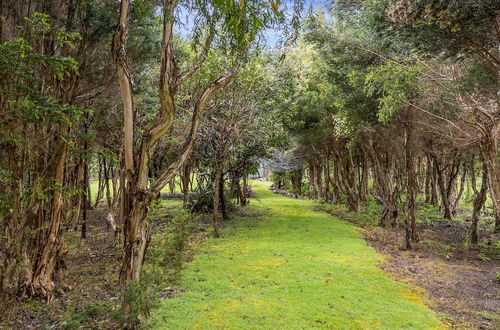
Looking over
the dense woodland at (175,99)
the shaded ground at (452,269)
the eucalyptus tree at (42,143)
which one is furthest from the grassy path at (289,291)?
the eucalyptus tree at (42,143)

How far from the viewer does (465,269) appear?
34.7 ft

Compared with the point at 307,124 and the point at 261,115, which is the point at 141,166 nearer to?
the point at 261,115

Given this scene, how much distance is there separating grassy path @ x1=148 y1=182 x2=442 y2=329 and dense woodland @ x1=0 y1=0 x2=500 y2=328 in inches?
34.2

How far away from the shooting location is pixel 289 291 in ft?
25.5

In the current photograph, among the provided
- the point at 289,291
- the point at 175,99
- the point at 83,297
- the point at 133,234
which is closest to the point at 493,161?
the point at 289,291

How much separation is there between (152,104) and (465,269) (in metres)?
12.8

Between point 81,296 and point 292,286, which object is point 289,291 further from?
point 81,296

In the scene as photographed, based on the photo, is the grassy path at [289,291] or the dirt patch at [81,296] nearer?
the dirt patch at [81,296]

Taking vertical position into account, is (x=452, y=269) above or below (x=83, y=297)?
below

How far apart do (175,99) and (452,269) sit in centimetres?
942

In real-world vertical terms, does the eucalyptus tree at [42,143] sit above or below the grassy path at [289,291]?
above

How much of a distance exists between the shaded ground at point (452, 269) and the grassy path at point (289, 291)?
0.63 metres

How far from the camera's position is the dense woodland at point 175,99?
17.2ft

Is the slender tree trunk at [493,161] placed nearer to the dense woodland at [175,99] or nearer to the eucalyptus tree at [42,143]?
the dense woodland at [175,99]
